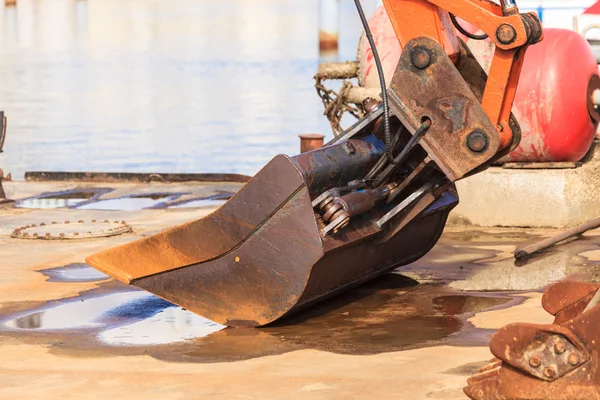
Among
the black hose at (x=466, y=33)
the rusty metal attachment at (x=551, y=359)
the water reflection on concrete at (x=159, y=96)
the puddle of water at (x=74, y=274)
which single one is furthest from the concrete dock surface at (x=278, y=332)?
the water reflection on concrete at (x=159, y=96)

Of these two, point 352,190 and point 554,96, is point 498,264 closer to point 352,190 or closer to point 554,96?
point 554,96

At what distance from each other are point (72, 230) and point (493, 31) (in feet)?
15.0

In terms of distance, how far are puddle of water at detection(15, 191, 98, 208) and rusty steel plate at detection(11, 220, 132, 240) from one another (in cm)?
161

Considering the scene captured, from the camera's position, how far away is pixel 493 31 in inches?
245

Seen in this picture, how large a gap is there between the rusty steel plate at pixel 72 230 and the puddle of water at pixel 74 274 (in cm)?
112

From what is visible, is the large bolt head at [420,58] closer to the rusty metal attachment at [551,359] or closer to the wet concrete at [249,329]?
the wet concrete at [249,329]

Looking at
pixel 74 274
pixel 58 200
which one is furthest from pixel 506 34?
pixel 58 200

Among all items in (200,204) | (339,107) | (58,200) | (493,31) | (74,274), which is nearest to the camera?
(493,31)

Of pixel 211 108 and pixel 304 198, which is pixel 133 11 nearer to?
pixel 211 108

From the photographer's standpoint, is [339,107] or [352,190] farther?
[339,107]

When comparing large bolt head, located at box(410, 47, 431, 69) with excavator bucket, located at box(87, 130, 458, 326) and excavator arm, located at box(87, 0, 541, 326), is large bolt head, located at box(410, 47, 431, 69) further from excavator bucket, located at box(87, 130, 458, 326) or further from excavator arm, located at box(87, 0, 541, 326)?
excavator bucket, located at box(87, 130, 458, 326)

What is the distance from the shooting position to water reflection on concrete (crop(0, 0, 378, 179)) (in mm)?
20906

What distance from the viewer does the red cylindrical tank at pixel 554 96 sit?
945 centimetres

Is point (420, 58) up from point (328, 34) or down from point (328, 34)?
down
